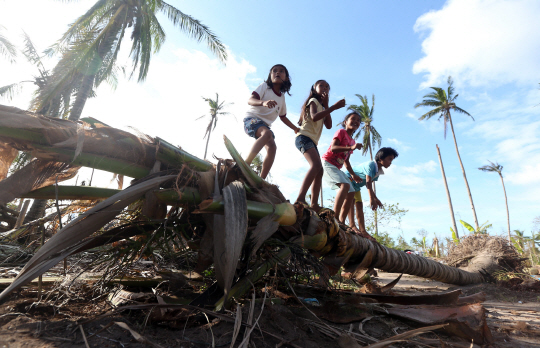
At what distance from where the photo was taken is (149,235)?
1538 mm

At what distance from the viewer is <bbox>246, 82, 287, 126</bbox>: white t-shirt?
3.14 m

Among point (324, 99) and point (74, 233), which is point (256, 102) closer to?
point (324, 99)

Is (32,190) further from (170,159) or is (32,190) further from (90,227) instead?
(170,159)

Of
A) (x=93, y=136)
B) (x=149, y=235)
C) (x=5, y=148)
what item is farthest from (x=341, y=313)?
(x=5, y=148)

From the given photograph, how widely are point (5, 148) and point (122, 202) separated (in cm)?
65

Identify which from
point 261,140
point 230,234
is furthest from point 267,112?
point 230,234

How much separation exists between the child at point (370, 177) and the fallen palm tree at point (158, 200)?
2365mm

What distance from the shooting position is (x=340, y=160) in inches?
149

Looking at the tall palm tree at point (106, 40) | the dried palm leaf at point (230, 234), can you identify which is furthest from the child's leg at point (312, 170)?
the tall palm tree at point (106, 40)

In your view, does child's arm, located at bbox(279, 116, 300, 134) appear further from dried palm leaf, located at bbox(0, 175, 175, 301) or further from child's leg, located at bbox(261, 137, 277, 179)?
dried palm leaf, located at bbox(0, 175, 175, 301)

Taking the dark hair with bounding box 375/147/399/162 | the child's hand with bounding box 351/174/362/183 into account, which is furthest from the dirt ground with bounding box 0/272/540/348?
the dark hair with bounding box 375/147/399/162

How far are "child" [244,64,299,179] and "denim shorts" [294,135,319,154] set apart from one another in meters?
0.28

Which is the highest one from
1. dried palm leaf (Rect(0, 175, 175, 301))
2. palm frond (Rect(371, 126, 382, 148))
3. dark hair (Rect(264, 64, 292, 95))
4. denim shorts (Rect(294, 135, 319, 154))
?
palm frond (Rect(371, 126, 382, 148))

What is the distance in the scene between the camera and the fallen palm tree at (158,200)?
122cm
